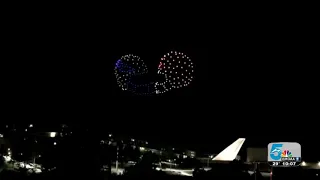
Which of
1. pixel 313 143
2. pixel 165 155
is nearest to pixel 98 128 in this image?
pixel 165 155

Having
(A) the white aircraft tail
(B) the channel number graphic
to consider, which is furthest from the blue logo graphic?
(A) the white aircraft tail

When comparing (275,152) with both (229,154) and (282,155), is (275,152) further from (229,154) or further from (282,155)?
(229,154)

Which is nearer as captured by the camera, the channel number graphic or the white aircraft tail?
the channel number graphic

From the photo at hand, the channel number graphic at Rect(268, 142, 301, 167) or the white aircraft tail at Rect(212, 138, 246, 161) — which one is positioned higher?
the channel number graphic at Rect(268, 142, 301, 167)

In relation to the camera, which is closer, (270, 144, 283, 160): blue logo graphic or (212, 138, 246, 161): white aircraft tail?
(270, 144, 283, 160): blue logo graphic

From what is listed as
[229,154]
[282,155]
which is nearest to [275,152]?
[282,155]

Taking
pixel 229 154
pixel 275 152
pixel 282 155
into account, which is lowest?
pixel 229 154

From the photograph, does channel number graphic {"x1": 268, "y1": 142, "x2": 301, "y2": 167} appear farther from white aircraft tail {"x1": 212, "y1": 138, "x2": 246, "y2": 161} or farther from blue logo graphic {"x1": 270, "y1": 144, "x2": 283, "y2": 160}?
white aircraft tail {"x1": 212, "y1": 138, "x2": 246, "y2": 161}

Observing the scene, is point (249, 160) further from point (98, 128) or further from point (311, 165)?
point (98, 128)
